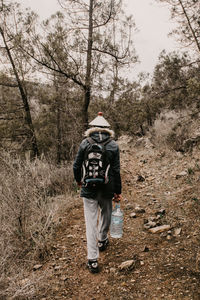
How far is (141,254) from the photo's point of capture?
335cm

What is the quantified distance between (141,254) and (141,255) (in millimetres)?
28

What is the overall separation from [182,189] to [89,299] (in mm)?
3326

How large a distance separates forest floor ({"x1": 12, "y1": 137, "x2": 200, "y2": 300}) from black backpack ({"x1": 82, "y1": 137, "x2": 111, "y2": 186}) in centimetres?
121

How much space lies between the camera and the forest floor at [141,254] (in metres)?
2.67

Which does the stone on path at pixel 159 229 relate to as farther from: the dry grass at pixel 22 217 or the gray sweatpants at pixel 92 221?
the dry grass at pixel 22 217

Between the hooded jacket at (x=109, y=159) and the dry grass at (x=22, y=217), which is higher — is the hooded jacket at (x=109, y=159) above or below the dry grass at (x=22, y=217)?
above

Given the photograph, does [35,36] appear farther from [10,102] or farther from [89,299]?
[89,299]

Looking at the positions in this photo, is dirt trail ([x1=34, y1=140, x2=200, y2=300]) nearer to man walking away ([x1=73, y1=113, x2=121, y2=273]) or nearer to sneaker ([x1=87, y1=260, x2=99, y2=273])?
sneaker ([x1=87, y1=260, x2=99, y2=273])

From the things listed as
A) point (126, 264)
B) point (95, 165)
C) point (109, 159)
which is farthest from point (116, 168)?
point (126, 264)

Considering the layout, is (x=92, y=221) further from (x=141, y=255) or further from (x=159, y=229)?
(x=159, y=229)

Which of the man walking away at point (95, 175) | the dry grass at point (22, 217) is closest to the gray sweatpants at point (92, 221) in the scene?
the man walking away at point (95, 175)

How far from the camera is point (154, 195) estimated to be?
550 centimetres

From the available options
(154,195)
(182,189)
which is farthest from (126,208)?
(182,189)

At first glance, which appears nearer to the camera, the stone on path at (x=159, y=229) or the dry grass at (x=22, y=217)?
the dry grass at (x=22, y=217)
